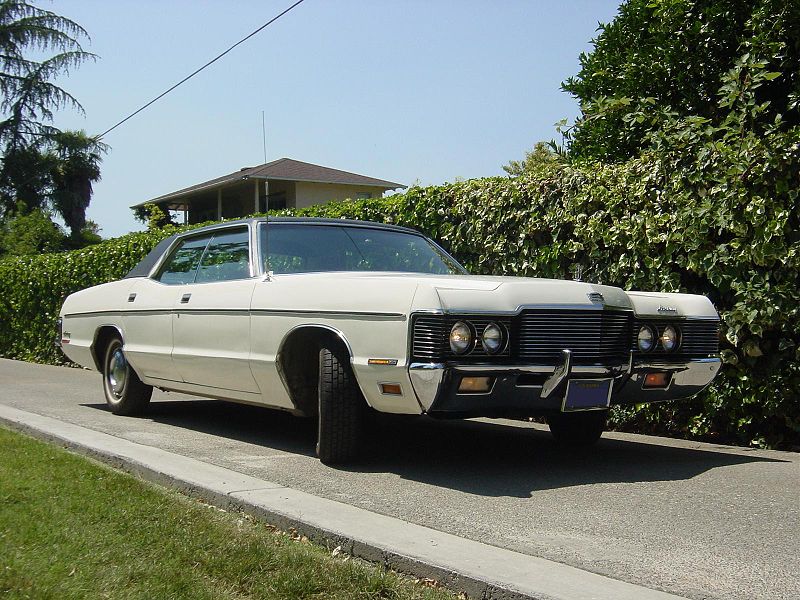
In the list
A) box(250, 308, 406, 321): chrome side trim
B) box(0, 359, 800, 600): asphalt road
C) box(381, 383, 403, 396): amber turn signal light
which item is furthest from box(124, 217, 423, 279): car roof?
box(381, 383, 403, 396): amber turn signal light

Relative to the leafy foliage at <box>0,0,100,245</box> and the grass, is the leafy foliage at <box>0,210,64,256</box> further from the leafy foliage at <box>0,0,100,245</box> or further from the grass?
the grass

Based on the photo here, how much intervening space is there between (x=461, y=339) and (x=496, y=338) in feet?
0.71

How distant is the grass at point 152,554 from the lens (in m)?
3.53

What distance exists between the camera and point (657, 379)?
611 centimetres

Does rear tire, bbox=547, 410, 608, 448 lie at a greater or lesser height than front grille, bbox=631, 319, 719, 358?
lesser

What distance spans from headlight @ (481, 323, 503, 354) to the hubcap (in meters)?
4.19

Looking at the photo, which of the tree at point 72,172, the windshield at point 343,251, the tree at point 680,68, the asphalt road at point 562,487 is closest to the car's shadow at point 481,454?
the asphalt road at point 562,487

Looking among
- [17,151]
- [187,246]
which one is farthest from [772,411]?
[17,151]

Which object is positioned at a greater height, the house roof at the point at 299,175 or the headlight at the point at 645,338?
the house roof at the point at 299,175

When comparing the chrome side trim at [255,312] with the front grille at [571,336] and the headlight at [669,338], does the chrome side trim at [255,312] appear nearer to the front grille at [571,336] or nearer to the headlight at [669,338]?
the front grille at [571,336]

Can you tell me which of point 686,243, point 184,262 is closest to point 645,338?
point 686,243

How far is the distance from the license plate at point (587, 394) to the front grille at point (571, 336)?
4.9 inches

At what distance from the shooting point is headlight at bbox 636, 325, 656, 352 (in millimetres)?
6051

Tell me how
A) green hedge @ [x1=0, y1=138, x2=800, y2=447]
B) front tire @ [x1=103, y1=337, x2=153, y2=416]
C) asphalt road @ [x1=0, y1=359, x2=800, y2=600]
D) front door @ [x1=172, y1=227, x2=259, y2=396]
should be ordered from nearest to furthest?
asphalt road @ [x1=0, y1=359, x2=800, y2=600] → front door @ [x1=172, y1=227, x2=259, y2=396] → green hedge @ [x1=0, y1=138, x2=800, y2=447] → front tire @ [x1=103, y1=337, x2=153, y2=416]
